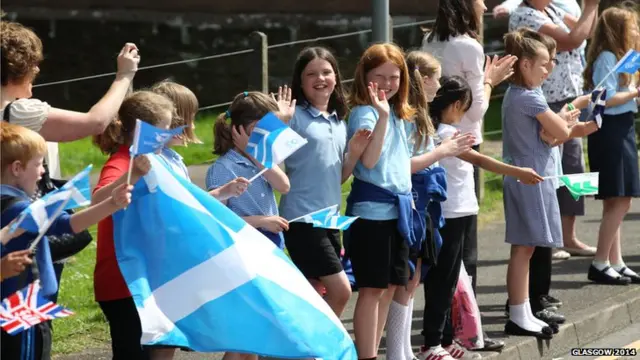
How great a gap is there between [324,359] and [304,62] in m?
1.66

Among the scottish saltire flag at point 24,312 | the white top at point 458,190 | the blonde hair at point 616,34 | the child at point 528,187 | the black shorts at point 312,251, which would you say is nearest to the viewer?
the scottish saltire flag at point 24,312

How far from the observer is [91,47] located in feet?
75.3

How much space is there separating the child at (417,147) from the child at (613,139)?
229 cm

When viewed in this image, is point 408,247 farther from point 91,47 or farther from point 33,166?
point 91,47

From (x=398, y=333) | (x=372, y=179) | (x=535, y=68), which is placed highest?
(x=535, y=68)

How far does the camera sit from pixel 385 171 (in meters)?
6.65

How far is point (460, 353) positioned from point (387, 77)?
160 centimetres

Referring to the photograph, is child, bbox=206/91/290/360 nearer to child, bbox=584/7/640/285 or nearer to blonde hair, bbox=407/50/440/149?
blonde hair, bbox=407/50/440/149

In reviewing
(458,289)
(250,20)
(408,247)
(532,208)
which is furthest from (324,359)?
(250,20)

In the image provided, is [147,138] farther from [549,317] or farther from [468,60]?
[549,317]

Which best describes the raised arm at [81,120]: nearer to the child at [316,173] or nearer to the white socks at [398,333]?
the child at [316,173]


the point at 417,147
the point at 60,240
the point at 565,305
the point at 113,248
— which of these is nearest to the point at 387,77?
the point at 417,147

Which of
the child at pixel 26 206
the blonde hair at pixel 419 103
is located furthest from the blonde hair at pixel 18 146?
the blonde hair at pixel 419 103

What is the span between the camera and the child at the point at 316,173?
6559 mm
